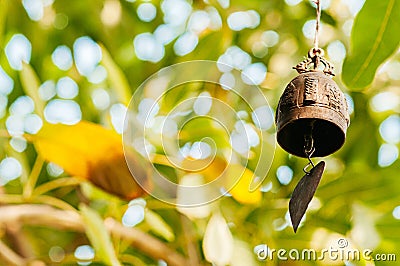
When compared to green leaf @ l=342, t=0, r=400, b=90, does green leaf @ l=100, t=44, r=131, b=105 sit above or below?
above

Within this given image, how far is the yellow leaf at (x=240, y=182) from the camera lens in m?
1.39

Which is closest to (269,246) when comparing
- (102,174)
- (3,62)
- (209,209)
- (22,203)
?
(209,209)

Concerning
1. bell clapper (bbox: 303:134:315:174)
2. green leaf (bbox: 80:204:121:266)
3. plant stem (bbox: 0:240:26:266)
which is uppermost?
bell clapper (bbox: 303:134:315:174)

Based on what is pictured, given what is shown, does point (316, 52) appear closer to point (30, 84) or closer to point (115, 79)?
point (115, 79)

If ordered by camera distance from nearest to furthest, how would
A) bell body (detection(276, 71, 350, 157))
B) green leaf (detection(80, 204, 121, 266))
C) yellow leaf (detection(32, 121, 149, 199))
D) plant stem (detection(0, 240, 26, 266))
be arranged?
bell body (detection(276, 71, 350, 157)) < green leaf (detection(80, 204, 121, 266)) < yellow leaf (detection(32, 121, 149, 199)) < plant stem (detection(0, 240, 26, 266))

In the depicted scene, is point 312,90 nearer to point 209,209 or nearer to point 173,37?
point 209,209

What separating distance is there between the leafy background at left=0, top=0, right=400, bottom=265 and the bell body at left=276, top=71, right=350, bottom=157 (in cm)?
9

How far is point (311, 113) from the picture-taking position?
1.06 meters

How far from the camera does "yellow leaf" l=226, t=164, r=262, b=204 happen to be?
139 centimetres

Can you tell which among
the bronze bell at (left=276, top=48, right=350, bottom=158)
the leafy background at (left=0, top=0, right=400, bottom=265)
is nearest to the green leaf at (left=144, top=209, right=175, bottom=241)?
the leafy background at (left=0, top=0, right=400, bottom=265)

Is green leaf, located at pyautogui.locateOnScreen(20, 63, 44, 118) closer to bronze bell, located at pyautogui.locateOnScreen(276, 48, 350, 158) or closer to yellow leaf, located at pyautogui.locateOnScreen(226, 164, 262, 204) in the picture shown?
yellow leaf, located at pyautogui.locateOnScreen(226, 164, 262, 204)

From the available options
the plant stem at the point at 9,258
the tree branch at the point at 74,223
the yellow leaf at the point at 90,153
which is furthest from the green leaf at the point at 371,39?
the plant stem at the point at 9,258

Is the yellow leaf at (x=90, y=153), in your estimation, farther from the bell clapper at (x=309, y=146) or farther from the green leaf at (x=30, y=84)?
the bell clapper at (x=309, y=146)

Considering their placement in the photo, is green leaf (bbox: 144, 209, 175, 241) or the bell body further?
green leaf (bbox: 144, 209, 175, 241)
